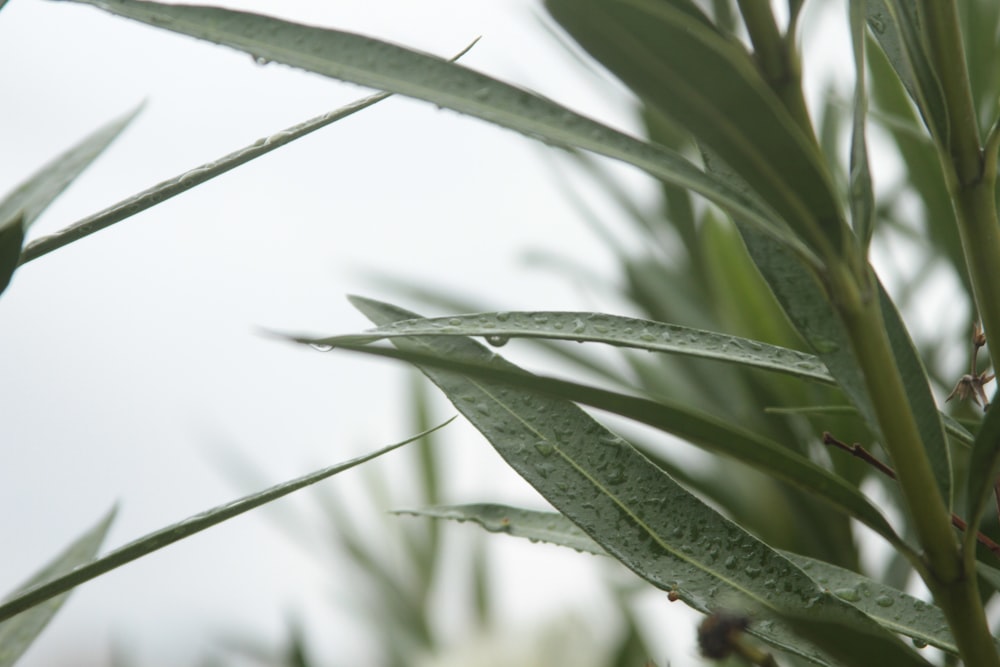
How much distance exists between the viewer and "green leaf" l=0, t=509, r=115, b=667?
430mm

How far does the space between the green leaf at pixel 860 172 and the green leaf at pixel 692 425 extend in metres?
0.07

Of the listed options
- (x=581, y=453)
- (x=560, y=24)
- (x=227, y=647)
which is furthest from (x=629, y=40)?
(x=227, y=647)

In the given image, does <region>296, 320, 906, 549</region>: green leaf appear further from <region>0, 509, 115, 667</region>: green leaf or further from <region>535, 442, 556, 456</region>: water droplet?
<region>0, 509, 115, 667</region>: green leaf

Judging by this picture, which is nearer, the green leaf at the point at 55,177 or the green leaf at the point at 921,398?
the green leaf at the point at 921,398

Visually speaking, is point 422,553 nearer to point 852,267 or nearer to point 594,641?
point 594,641

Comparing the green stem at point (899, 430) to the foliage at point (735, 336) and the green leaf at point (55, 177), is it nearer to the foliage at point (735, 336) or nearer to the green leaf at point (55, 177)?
the foliage at point (735, 336)

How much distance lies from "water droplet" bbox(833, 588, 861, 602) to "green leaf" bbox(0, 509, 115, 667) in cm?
32

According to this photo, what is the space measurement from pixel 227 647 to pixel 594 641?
0.52m

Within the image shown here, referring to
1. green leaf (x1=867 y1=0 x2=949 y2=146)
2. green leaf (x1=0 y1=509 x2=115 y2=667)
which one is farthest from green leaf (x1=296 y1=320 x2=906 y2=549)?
green leaf (x1=0 y1=509 x2=115 y2=667)

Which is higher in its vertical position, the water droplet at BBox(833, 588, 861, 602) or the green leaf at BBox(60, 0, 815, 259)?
the green leaf at BBox(60, 0, 815, 259)

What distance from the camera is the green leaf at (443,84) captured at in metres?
0.27

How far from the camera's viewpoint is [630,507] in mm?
324

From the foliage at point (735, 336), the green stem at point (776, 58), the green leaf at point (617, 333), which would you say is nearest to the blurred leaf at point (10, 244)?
the foliage at point (735, 336)

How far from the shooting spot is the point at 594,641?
3.57ft
